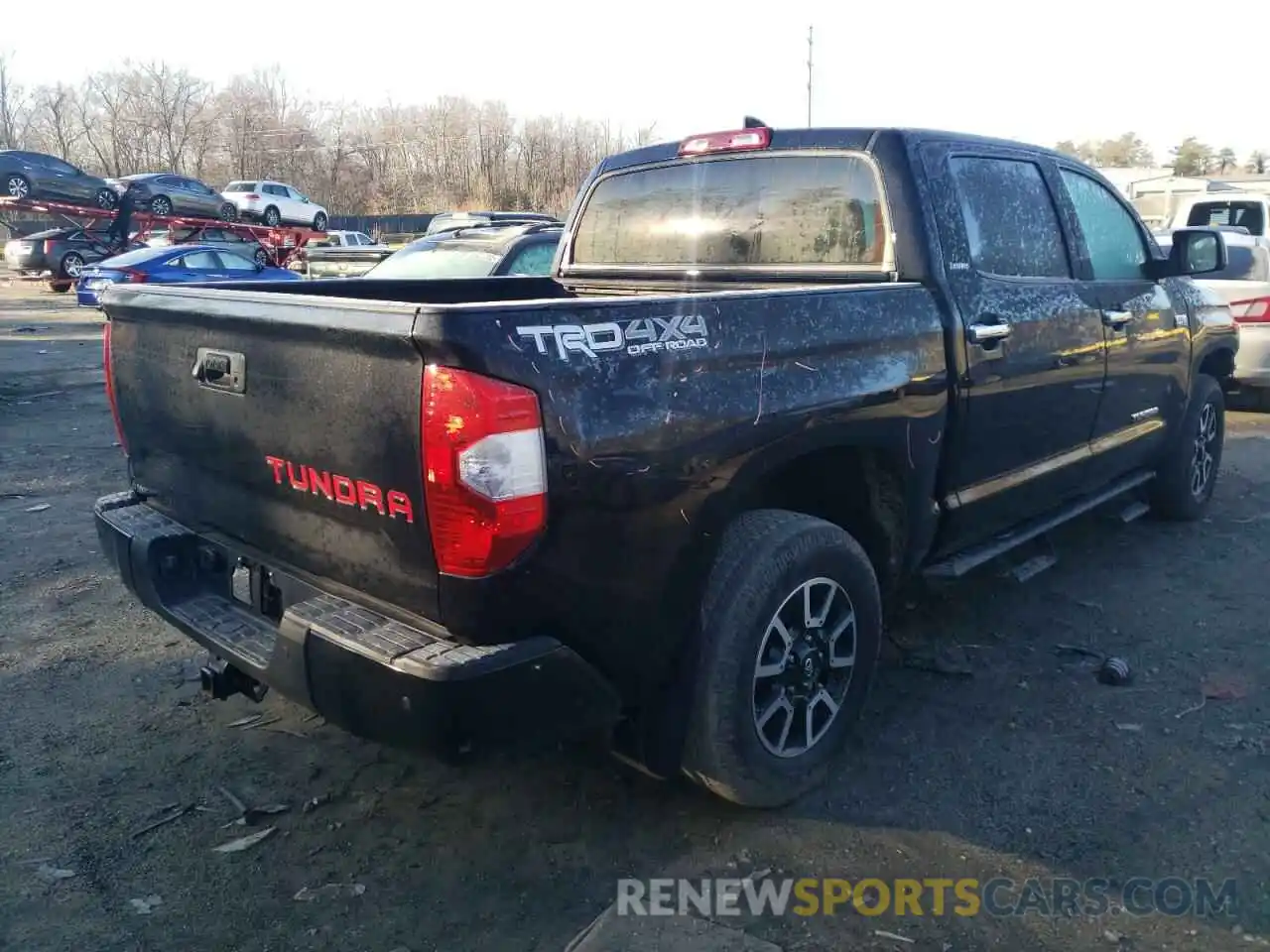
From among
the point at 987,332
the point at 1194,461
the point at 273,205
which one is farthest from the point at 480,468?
the point at 273,205

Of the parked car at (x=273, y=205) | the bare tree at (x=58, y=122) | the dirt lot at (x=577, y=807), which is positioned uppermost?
the bare tree at (x=58, y=122)

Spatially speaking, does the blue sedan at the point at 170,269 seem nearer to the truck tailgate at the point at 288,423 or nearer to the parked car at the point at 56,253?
the parked car at the point at 56,253

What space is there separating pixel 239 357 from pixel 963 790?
98.1 inches

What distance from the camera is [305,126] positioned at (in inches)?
2532

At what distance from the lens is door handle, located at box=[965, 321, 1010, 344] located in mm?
3568

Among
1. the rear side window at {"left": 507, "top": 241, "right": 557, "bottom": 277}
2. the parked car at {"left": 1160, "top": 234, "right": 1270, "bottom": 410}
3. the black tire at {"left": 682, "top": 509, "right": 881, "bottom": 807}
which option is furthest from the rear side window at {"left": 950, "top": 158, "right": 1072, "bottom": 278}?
the parked car at {"left": 1160, "top": 234, "right": 1270, "bottom": 410}

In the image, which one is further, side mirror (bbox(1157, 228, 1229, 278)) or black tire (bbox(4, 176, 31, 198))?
black tire (bbox(4, 176, 31, 198))

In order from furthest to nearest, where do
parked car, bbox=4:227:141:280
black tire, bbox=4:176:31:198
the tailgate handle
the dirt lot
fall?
black tire, bbox=4:176:31:198 < parked car, bbox=4:227:141:280 < the tailgate handle < the dirt lot

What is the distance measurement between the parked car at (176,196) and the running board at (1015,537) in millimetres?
29295

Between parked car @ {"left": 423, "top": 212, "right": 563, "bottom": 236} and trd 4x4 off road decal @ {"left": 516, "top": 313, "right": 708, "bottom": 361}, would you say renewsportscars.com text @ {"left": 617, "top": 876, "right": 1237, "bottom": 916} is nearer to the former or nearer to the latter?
trd 4x4 off road decal @ {"left": 516, "top": 313, "right": 708, "bottom": 361}

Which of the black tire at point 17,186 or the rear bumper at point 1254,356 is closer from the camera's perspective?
the rear bumper at point 1254,356

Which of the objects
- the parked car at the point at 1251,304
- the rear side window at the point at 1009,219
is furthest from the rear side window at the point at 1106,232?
the parked car at the point at 1251,304

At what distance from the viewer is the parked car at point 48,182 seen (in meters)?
25.8

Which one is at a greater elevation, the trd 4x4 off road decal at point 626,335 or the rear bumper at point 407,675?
the trd 4x4 off road decal at point 626,335
